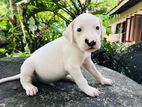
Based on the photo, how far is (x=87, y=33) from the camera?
1827 mm

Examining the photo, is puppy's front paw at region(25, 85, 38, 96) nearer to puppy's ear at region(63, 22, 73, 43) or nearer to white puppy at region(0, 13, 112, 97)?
white puppy at region(0, 13, 112, 97)

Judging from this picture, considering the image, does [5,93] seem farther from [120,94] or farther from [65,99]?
[120,94]

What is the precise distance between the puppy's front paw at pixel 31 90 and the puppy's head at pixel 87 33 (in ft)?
1.58

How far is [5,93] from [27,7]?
6.61ft

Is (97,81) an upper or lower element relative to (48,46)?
lower

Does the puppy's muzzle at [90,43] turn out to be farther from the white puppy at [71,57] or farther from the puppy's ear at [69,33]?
the puppy's ear at [69,33]

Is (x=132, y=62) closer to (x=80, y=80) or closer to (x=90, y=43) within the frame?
(x=80, y=80)

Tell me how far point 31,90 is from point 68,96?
26 centimetres

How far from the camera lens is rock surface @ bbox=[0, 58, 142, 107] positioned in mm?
2055

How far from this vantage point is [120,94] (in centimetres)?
224

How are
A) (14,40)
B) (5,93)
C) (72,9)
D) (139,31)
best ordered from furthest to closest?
(139,31)
(14,40)
(72,9)
(5,93)

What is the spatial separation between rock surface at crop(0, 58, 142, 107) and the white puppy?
0.06 metres

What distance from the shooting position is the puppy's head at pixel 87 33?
5.95 feet

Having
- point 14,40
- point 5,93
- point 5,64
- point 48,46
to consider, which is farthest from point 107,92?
point 14,40
